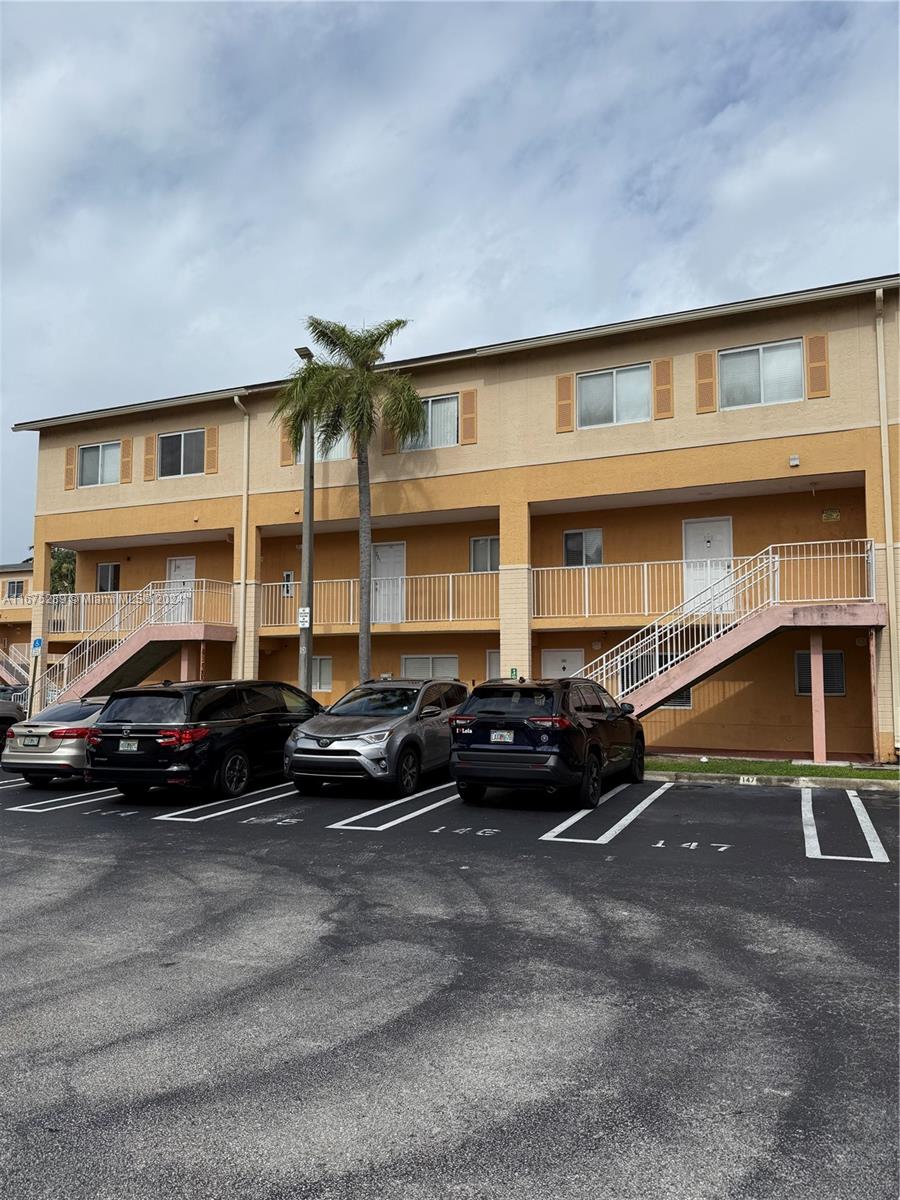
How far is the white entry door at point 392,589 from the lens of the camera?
21.8 meters

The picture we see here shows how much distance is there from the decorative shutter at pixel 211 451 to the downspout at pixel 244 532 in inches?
41.7

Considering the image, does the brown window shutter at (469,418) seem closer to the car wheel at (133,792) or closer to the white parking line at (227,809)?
the white parking line at (227,809)

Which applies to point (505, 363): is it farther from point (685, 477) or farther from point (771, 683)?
point (771, 683)

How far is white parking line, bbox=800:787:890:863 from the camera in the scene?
8.61 meters

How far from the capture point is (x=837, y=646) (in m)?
19.0

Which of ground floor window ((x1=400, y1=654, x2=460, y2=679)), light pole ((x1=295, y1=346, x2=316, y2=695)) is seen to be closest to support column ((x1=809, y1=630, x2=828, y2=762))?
ground floor window ((x1=400, y1=654, x2=460, y2=679))

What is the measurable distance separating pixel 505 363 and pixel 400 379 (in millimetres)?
2498

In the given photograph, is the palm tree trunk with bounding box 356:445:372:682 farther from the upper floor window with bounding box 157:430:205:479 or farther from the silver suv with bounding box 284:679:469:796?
the upper floor window with bounding box 157:430:205:479

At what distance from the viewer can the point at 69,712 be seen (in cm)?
1513

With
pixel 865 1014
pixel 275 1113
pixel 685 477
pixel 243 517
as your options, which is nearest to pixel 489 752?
pixel 865 1014

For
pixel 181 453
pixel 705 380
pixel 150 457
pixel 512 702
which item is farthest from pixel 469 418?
pixel 512 702

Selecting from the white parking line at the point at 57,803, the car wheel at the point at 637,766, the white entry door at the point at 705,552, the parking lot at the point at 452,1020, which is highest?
the white entry door at the point at 705,552

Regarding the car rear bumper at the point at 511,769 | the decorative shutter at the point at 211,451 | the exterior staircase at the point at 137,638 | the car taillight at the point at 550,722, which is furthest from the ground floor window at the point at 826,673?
the decorative shutter at the point at 211,451

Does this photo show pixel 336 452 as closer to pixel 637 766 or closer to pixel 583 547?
pixel 583 547
